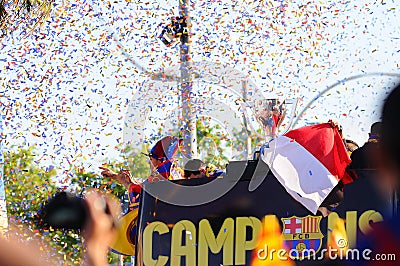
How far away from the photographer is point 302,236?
3271 mm

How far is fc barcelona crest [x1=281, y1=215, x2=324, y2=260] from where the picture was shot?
3.26 meters

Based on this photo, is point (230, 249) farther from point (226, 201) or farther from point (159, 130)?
point (159, 130)

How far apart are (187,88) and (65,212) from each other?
17.5ft

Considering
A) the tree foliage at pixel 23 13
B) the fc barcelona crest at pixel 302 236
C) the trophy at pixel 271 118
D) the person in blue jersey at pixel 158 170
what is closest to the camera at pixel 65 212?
the fc barcelona crest at pixel 302 236

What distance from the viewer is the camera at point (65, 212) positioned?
3.00 m

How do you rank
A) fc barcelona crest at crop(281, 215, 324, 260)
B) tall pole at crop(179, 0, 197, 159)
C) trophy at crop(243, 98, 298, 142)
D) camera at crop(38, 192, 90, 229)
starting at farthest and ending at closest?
tall pole at crop(179, 0, 197, 159) → trophy at crop(243, 98, 298, 142) → fc barcelona crest at crop(281, 215, 324, 260) → camera at crop(38, 192, 90, 229)

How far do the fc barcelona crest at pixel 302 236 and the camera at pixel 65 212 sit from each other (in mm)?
884

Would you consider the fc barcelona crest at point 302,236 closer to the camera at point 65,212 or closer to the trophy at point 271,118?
the camera at point 65,212

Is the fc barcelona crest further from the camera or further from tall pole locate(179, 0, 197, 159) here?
tall pole locate(179, 0, 197, 159)

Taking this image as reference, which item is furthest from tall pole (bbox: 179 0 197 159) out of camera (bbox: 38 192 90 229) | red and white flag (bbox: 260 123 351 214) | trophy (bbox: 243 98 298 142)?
camera (bbox: 38 192 90 229)

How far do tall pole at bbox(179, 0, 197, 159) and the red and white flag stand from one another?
4021 mm

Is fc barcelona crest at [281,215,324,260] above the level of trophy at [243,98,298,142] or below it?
below

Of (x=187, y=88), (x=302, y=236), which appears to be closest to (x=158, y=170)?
(x=302, y=236)

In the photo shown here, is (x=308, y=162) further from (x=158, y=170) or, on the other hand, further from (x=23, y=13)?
(x=23, y=13)
